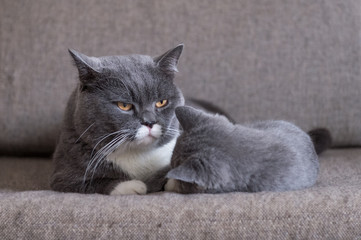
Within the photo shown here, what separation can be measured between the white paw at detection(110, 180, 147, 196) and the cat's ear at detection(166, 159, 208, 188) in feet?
0.74

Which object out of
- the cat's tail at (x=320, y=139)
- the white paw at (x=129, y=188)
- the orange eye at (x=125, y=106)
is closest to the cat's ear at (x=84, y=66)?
the orange eye at (x=125, y=106)

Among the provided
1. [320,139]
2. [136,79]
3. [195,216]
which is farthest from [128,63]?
[320,139]

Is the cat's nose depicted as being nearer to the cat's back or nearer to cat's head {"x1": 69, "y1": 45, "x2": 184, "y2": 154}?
cat's head {"x1": 69, "y1": 45, "x2": 184, "y2": 154}

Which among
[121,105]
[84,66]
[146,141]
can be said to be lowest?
[146,141]

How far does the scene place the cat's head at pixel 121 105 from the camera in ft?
4.15

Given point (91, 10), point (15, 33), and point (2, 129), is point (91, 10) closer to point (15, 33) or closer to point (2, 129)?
point (15, 33)

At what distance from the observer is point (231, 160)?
1.12 m

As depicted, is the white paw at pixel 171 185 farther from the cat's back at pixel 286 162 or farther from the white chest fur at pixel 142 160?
the cat's back at pixel 286 162

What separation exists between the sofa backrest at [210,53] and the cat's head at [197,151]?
0.69m

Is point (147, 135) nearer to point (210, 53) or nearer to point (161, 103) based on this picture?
point (161, 103)

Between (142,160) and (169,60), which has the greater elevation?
(169,60)

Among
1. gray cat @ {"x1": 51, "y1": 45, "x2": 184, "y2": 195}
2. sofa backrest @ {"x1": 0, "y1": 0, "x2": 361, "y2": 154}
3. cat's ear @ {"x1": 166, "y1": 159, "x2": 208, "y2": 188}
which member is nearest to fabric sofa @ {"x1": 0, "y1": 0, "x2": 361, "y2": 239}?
sofa backrest @ {"x1": 0, "y1": 0, "x2": 361, "y2": 154}

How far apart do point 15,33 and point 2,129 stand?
0.48 meters

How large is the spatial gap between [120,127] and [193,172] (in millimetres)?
303
